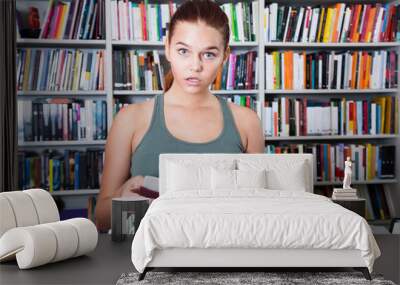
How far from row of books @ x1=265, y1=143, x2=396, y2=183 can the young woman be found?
0.58m

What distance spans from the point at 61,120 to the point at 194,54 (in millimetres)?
1163

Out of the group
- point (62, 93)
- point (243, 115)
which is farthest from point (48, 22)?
point (243, 115)

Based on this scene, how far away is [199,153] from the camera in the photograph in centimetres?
493

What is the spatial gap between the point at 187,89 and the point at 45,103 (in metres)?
1.11

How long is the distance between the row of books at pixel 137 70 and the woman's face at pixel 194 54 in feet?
0.66

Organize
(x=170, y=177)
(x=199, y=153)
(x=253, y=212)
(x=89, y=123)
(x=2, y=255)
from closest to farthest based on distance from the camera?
(x=253, y=212), (x=2, y=255), (x=170, y=177), (x=199, y=153), (x=89, y=123)

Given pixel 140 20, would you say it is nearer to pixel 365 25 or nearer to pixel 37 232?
pixel 365 25

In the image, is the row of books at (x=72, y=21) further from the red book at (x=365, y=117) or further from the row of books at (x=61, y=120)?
the red book at (x=365, y=117)

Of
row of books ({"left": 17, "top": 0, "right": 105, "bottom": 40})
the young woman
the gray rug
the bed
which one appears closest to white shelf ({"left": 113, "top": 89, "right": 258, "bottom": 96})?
the young woman

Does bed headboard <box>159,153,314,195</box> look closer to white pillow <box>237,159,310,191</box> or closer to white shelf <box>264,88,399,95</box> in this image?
white pillow <box>237,159,310,191</box>

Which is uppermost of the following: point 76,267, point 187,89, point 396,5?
point 396,5

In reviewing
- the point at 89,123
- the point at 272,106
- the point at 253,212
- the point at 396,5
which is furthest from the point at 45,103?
the point at 396,5

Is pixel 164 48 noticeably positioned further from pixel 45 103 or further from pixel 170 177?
pixel 170 177

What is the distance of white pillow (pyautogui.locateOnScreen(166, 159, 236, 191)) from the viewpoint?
434cm
